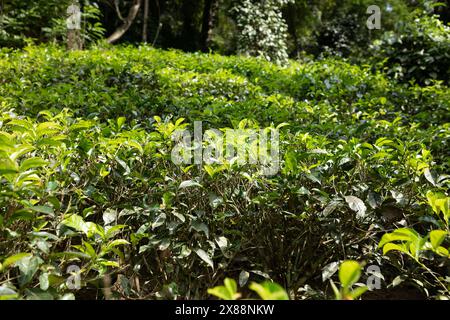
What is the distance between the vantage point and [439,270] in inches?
62.9

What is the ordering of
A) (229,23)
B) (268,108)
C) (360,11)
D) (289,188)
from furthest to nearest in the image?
(360,11) < (229,23) < (268,108) < (289,188)

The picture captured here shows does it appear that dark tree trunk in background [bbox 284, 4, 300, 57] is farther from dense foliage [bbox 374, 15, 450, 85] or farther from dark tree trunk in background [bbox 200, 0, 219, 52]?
dense foliage [bbox 374, 15, 450, 85]

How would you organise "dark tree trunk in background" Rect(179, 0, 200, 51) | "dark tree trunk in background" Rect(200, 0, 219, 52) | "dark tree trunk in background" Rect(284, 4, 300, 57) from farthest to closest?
"dark tree trunk in background" Rect(284, 4, 300, 57)
"dark tree trunk in background" Rect(179, 0, 200, 51)
"dark tree trunk in background" Rect(200, 0, 219, 52)

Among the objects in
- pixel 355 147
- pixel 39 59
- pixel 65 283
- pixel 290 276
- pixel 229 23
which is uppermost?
pixel 229 23

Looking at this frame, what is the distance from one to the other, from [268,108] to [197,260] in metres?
1.74

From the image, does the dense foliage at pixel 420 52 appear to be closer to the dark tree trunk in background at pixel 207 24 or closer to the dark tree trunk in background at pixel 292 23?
the dark tree trunk in background at pixel 207 24

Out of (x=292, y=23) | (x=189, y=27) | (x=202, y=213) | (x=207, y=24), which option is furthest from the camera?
(x=292, y=23)

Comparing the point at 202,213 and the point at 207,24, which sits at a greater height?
the point at 207,24

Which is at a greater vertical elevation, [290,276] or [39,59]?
[39,59]

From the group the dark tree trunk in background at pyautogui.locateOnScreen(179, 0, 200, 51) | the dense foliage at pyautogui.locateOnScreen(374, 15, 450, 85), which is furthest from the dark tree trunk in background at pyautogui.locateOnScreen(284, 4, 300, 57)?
the dense foliage at pyautogui.locateOnScreen(374, 15, 450, 85)

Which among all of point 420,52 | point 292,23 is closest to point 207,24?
point 420,52

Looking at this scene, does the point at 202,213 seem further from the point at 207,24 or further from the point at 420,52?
the point at 207,24
